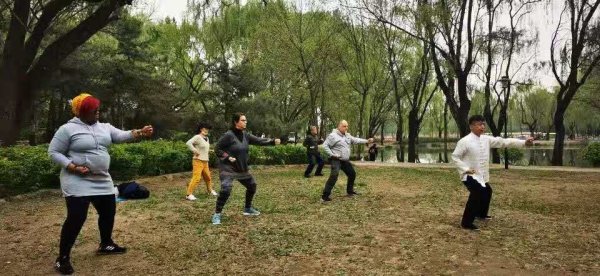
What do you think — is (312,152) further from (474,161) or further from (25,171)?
(474,161)

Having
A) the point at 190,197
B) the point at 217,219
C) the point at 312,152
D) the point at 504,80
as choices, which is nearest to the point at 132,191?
the point at 190,197

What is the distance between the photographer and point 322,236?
6.02m

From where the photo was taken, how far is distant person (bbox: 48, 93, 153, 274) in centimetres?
441

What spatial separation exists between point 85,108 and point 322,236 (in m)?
3.33

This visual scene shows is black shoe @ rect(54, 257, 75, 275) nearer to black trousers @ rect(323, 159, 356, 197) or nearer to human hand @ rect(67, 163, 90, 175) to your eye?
human hand @ rect(67, 163, 90, 175)

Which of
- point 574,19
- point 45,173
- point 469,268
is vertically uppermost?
point 574,19

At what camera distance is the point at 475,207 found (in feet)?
20.8

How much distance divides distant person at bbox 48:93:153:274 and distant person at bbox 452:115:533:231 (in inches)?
169

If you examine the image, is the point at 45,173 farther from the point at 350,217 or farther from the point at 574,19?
the point at 574,19

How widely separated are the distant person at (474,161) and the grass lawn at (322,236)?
13.5 inches

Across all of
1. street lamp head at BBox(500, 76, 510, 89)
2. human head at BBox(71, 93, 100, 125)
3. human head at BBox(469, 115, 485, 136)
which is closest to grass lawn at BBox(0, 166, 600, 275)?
human head at BBox(469, 115, 485, 136)

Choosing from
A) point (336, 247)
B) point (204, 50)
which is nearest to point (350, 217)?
point (336, 247)

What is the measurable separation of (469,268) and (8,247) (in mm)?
5526

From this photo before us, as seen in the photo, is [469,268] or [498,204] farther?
[498,204]
